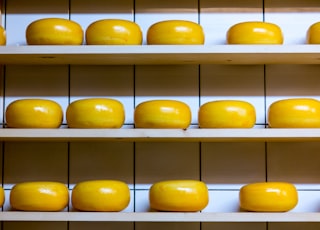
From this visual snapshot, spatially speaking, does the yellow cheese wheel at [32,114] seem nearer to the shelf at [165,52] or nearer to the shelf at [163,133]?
the shelf at [163,133]

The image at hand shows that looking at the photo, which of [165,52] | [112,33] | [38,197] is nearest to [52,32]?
[112,33]

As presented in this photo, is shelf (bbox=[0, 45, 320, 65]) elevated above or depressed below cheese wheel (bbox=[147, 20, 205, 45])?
below

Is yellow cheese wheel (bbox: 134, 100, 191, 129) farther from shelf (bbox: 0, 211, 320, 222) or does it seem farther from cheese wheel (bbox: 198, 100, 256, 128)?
shelf (bbox: 0, 211, 320, 222)

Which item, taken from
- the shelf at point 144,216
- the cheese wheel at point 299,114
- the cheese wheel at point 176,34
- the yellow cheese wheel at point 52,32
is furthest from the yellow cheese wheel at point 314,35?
the yellow cheese wheel at point 52,32

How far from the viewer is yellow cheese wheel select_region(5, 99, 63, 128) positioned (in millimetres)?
1159

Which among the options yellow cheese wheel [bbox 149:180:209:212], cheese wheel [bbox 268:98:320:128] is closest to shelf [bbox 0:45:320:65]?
cheese wheel [bbox 268:98:320:128]

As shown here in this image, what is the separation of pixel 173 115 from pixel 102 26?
10.7 inches

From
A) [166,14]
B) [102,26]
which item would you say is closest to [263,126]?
[166,14]

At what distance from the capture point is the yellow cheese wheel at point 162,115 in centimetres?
115

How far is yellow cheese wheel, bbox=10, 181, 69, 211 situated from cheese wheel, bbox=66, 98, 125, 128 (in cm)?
15

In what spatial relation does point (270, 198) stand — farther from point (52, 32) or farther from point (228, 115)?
point (52, 32)

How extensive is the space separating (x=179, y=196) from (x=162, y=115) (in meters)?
0.18

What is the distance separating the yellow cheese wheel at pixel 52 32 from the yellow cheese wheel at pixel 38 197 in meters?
0.33

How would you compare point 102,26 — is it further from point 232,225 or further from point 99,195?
point 232,225
